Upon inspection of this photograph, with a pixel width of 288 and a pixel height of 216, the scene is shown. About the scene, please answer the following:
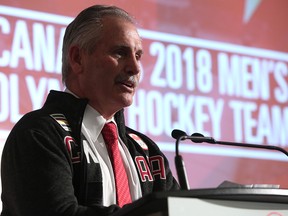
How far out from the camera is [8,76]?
12.0 feet

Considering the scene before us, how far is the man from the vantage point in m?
2.33

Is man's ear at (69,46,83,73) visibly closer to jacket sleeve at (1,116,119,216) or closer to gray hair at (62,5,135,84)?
gray hair at (62,5,135,84)

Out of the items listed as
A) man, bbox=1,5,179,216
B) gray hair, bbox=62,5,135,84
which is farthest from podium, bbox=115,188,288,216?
gray hair, bbox=62,5,135,84

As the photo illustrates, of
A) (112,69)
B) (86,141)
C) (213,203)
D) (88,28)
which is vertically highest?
(88,28)

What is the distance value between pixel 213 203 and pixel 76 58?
1.07 metres

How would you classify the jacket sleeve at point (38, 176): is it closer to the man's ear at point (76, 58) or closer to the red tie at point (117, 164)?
the red tie at point (117, 164)

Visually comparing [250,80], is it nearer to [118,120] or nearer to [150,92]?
[150,92]

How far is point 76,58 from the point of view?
2791 millimetres

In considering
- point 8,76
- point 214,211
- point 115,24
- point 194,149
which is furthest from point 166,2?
point 214,211

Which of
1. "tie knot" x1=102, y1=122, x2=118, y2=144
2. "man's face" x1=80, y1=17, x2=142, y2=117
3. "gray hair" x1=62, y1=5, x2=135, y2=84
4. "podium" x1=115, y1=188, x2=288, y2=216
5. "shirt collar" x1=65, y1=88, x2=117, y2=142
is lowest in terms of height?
"podium" x1=115, y1=188, x2=288, y2=216

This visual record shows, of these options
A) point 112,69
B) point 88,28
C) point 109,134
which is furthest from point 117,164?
point 88,28

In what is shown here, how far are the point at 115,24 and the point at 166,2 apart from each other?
5.50ft

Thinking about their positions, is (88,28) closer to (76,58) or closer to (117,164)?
(76,58)

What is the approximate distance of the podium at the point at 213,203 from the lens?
1.82 meters
